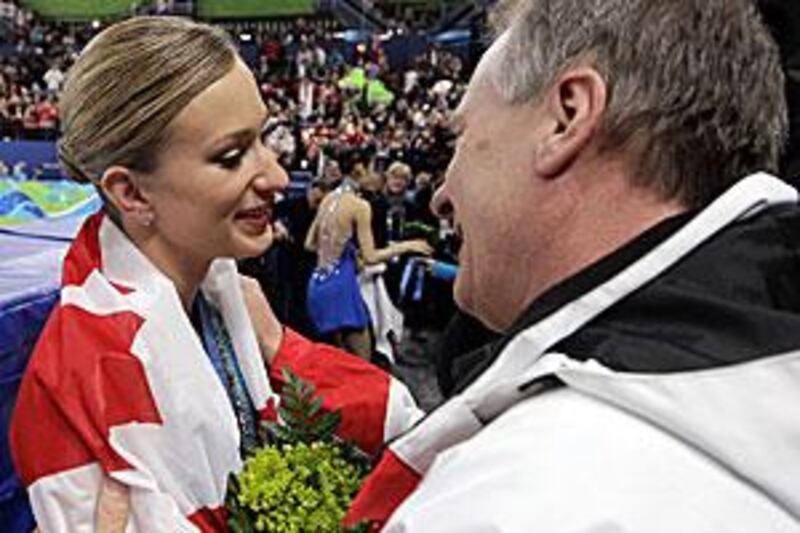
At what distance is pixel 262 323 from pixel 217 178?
11.1 inches

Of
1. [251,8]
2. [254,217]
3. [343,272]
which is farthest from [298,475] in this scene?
[251,8]

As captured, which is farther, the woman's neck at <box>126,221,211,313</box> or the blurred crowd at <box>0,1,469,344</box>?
the blurred crowd at <box>0,1,469,344</box>

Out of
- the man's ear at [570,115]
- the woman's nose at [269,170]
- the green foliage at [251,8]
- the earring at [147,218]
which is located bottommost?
the green foliage at [251,8]

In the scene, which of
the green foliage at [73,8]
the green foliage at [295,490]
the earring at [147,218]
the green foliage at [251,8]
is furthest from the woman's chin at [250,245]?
the green foliage at [73,8]

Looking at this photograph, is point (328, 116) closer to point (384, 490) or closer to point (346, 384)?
point (346, 384)

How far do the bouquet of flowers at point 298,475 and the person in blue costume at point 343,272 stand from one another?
3.86 meters

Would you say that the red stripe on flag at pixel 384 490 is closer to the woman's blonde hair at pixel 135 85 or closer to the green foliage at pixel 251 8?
the woman's blonde hair at pixel 135 85

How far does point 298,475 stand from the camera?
1.16m

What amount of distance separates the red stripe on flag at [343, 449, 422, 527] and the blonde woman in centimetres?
28

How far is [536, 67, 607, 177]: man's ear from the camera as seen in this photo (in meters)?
0.67

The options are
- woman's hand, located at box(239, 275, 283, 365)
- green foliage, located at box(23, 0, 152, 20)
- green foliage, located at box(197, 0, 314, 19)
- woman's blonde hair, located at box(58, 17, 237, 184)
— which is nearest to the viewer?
woman's blonde hair, located at box(58, 17, 237, 184)

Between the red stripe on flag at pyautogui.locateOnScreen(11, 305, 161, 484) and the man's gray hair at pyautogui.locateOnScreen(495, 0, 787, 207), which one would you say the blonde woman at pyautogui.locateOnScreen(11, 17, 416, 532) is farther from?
the man's gray hair at pyautogui.locateOnScreen(495, 0, 787, 207)

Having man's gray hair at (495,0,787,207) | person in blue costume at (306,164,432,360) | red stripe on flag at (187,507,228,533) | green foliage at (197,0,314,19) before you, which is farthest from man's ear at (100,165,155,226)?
green foliage at (197,0,314,19)

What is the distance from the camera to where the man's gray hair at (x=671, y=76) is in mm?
674
